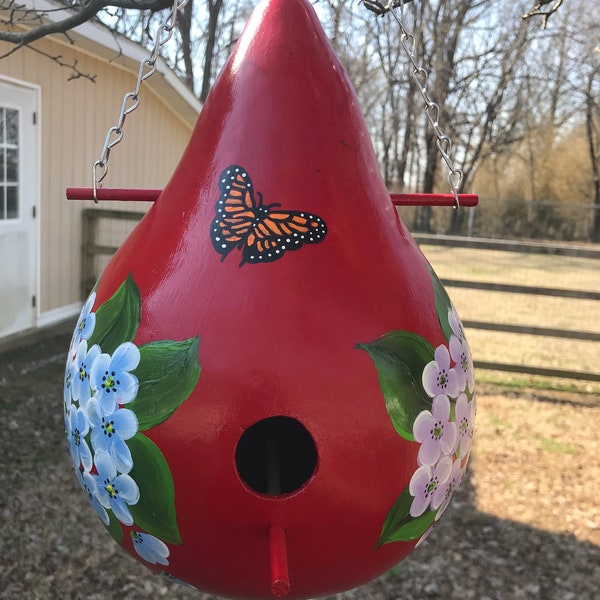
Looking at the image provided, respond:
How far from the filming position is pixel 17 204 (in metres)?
6.35

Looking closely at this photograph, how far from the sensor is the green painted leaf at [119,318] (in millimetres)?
1325

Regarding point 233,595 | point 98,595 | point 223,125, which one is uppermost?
point 223,125

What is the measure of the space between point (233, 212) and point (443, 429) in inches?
23.6

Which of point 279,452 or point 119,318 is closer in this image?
point 119,318

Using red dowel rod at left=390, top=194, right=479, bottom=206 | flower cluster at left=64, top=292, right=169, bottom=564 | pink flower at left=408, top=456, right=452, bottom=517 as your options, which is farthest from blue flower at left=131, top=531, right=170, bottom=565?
red dowel rod at left=390, top=194, right=479, bottom=206

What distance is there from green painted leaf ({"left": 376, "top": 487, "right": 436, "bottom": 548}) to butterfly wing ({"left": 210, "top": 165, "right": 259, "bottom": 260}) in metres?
0.59

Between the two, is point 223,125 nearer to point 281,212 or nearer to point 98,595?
point 281,212

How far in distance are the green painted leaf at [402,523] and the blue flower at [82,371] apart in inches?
25.2

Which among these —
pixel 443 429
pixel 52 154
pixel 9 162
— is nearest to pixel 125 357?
pixel 443 429

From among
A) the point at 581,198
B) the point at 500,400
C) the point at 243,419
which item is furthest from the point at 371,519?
the point at 581,198

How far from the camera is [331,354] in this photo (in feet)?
4.04

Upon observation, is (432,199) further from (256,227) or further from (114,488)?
(114,488)

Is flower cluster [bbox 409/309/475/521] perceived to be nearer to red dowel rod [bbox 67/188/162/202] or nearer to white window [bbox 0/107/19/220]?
red dowel rod [bbox 67/188/162/202]

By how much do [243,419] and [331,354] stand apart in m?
0.19
